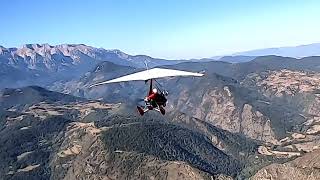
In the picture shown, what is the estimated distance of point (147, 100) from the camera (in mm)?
79812

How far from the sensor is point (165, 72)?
245ft

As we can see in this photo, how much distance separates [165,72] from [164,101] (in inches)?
288

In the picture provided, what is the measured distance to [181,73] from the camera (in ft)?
238

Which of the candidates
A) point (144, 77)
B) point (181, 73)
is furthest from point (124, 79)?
point (181, 73)

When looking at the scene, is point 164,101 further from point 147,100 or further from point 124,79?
point 124,79

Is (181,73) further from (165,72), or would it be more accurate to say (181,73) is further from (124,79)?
(124,79)

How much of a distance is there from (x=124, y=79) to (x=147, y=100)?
21.5 ft

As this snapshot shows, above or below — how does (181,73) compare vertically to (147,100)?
above

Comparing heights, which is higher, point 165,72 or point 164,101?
point 165,72

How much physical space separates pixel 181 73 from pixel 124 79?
952 cm

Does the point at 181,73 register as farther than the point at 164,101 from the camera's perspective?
No

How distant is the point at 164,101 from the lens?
80.3 m

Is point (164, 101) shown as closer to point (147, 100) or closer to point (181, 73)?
point (147, 100)

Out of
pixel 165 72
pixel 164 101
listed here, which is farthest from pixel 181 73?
pixel 164 101
